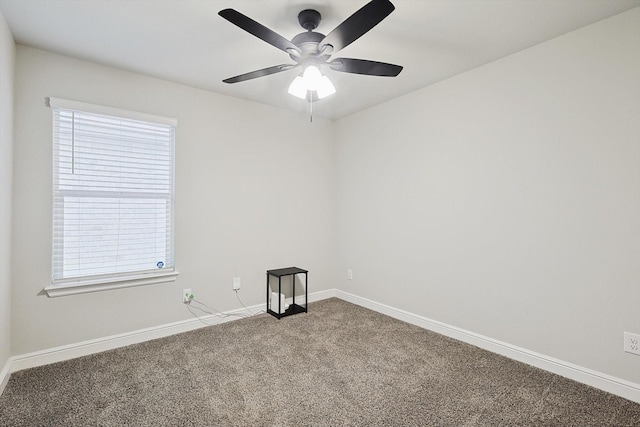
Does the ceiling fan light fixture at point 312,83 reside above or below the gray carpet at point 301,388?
above

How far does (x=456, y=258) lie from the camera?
2.84 meters

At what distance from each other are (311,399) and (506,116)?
2.55m

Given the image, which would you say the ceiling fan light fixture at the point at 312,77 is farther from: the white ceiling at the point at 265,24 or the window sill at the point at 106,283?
the window sill at the point at 106,283

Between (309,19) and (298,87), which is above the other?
(309,19)

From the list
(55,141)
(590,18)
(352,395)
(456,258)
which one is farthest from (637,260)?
(55,141)

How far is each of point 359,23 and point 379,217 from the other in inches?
92.5

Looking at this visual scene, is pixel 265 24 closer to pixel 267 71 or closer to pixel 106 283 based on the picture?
pixel 267 71

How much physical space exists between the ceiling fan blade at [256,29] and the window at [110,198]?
162cm

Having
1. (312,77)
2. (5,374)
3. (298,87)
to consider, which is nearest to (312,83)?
(312,77)

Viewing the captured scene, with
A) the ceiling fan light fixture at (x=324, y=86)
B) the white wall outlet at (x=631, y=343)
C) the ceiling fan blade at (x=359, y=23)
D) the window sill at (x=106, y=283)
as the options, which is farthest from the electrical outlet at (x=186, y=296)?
the white wall outlet at (x=631, y=343)

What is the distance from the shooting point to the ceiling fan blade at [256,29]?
147 cm

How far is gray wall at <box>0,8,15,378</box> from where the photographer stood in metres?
1.97

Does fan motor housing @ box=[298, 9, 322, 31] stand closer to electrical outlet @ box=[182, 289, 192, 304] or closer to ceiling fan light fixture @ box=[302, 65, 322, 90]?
ceiling fan light fixture @ box=[302, 65, 322, 90]

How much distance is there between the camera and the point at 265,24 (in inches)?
80.7
